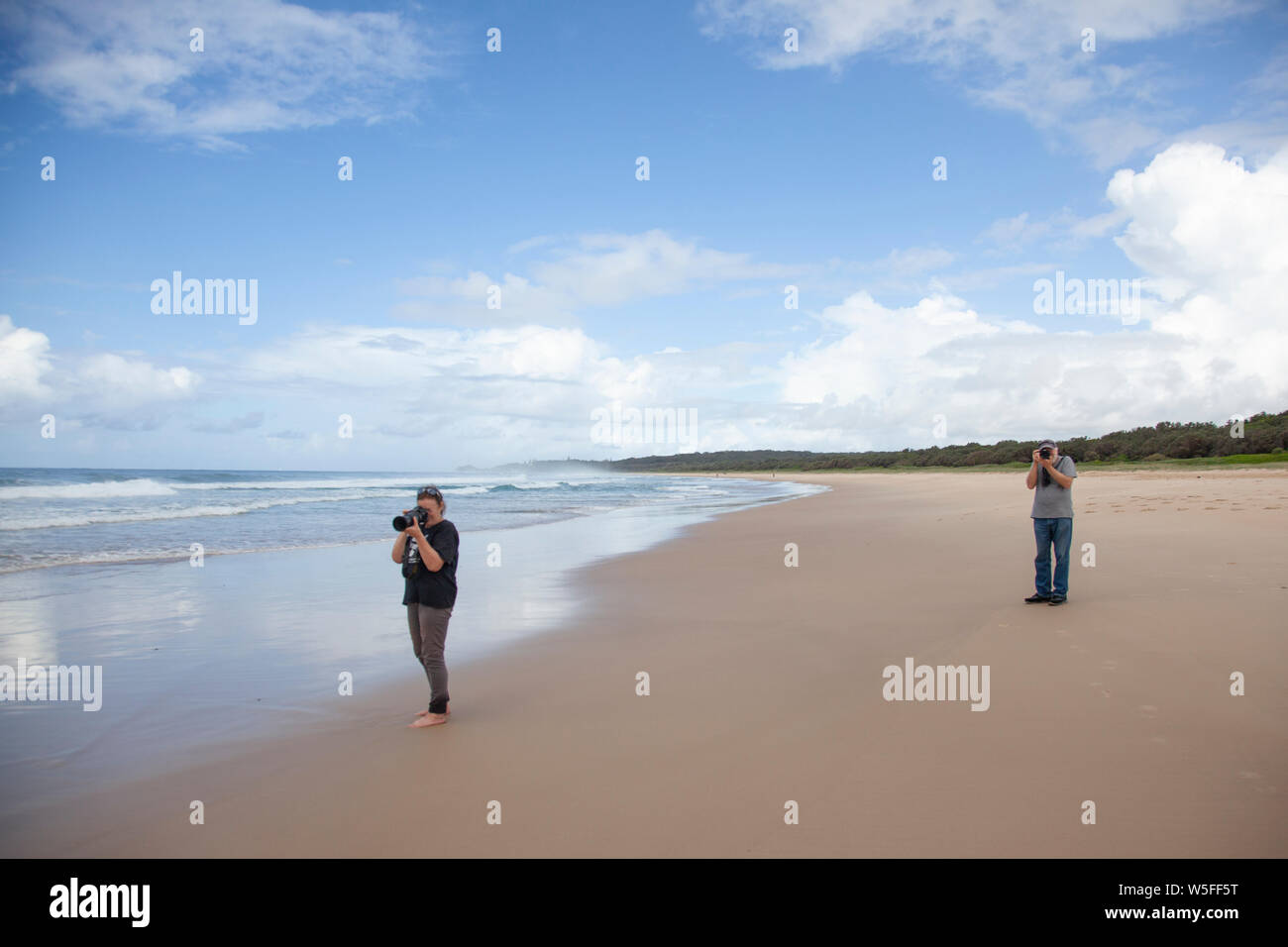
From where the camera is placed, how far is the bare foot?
17.1 ft

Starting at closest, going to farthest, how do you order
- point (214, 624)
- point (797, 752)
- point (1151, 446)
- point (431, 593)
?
point (797, 752) → point (431, 593) → point (214, 624) → point (1151, 446)

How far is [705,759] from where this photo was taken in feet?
14.3

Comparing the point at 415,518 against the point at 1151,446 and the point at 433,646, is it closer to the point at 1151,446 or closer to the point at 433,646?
the point at 433,646

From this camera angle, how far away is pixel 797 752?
14.5 ft

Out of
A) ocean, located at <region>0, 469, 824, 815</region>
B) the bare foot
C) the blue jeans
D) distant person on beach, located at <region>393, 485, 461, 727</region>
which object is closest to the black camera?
distant person on beach, located at <region>393, 485, 461, 727</region>

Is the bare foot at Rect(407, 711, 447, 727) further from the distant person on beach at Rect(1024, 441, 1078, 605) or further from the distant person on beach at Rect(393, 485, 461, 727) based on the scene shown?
the distant person on beach at Rect(1024, 441, 1078, 605)

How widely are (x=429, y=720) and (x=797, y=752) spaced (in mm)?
2688

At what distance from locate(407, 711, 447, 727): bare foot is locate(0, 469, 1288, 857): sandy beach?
125 millimetres

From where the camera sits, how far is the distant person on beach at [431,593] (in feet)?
17.1

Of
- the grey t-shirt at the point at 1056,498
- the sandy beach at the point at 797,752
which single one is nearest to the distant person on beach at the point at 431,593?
the sandy beach at the point at 797,752

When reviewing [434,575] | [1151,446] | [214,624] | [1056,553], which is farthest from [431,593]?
[1151,446]

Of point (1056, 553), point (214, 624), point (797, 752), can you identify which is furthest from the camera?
point (214, 624)

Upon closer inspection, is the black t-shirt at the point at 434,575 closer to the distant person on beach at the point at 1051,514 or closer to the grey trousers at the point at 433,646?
the grey trousers at the point at 433,646

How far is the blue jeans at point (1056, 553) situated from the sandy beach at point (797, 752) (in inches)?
10.5
